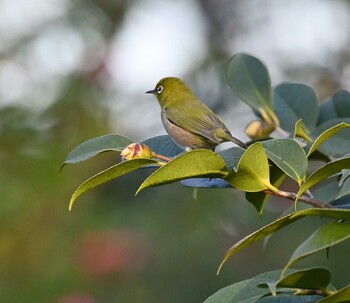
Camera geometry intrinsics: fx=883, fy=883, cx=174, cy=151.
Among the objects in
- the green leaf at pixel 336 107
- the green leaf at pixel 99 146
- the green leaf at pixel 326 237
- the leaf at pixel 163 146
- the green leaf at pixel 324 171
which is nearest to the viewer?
the green leaf at pixel 326 237

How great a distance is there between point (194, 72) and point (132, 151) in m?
3.23

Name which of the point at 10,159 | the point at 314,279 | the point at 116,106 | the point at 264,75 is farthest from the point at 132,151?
the point at 116,106

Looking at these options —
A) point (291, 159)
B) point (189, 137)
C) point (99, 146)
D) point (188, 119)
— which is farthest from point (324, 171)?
point (188, 119)

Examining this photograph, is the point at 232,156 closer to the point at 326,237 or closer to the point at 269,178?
the point at 269,178

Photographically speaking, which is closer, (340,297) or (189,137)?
(340,297)

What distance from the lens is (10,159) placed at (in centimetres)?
333

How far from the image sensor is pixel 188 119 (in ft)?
7.04

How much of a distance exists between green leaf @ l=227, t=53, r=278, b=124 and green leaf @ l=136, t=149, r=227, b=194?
591 mm

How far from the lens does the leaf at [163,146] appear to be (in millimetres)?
1333

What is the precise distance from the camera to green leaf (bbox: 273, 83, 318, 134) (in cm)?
164

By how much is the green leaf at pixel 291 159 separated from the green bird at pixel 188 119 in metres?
0.77

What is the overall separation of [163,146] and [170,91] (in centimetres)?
104

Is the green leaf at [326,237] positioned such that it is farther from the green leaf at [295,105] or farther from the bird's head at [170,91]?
the bird's head at [170,91]

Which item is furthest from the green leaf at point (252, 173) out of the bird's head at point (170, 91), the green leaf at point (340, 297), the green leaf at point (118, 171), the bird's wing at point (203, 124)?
the bird's head at point (170, 91)
